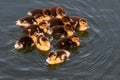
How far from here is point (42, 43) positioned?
7.76 metres

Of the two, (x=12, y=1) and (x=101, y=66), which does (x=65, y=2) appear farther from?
(x=101, y=66)

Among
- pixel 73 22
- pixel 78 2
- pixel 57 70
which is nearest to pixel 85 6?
pixel 78 2

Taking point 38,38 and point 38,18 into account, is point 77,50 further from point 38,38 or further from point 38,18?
point 38,18

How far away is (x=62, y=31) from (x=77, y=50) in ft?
1.58

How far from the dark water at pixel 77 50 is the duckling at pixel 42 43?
0.13 meters

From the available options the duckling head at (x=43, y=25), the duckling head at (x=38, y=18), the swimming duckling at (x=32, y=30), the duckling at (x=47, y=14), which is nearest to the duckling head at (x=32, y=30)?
the swimming duckling at (x=32, y=30)

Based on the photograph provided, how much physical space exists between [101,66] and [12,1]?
253cm

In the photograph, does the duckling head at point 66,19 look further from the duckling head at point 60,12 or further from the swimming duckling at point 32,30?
the swimming duckling at point 32,30

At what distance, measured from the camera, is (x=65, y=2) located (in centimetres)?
921

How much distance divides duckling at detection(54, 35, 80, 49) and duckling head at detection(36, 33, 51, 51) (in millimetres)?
161

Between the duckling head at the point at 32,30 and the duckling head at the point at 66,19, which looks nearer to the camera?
the duckling head at the point at 32,30

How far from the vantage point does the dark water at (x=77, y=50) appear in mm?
7359

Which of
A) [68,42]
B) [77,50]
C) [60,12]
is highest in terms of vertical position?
[60,12]

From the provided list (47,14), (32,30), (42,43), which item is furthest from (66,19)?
(42,43)
